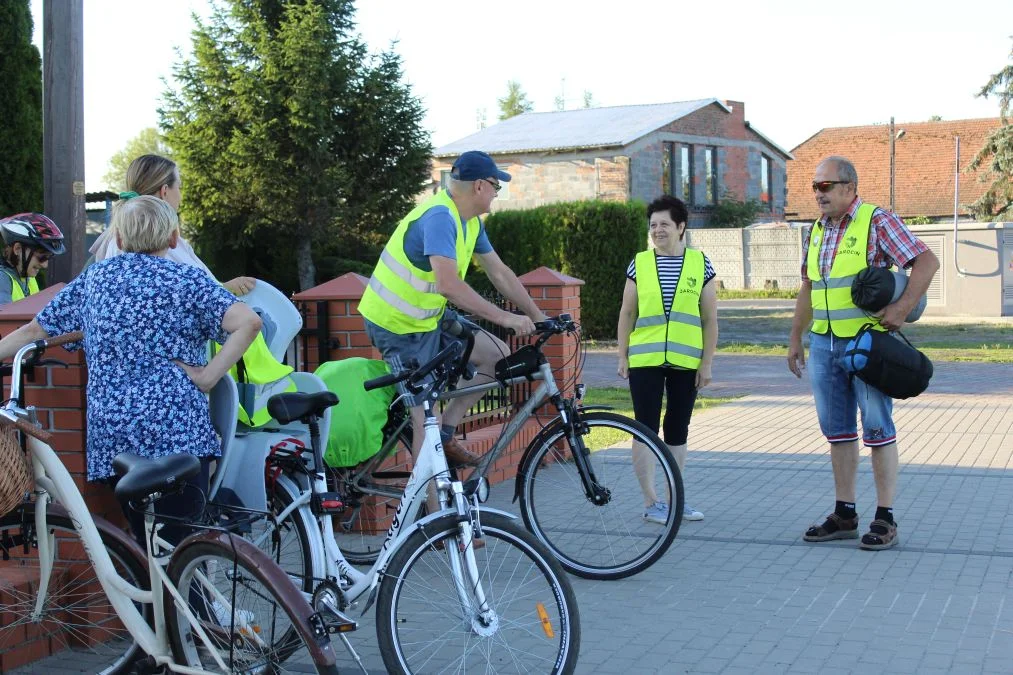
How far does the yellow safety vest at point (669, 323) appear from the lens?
22.6ft

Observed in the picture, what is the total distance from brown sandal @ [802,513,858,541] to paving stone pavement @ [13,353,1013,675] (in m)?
0.07

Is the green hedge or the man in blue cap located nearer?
the man in blue cap

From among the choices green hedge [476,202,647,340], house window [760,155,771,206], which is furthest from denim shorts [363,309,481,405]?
house window [760,155,771,206]

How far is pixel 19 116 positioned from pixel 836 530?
12674 millimetres

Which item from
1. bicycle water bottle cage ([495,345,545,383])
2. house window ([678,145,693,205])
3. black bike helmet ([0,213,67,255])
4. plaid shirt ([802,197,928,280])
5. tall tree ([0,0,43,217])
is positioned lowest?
bicycle water bottle cage ([495,345,545,383])

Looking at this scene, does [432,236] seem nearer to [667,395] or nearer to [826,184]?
[667,395]

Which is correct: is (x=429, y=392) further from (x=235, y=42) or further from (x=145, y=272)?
(x=235, y=42)

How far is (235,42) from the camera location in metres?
35.2

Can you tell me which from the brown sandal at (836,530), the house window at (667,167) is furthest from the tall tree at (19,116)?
the house window at (667,167)

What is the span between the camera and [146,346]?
13.7ft

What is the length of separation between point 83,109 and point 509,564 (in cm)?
564

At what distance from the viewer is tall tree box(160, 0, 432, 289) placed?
111 ft

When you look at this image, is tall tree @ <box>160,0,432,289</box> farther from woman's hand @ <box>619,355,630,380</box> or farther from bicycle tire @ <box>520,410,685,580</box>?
bicycle tire @ <box>520,410,685,580</box>

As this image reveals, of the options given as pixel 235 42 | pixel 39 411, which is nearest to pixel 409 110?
pixel 235 42
